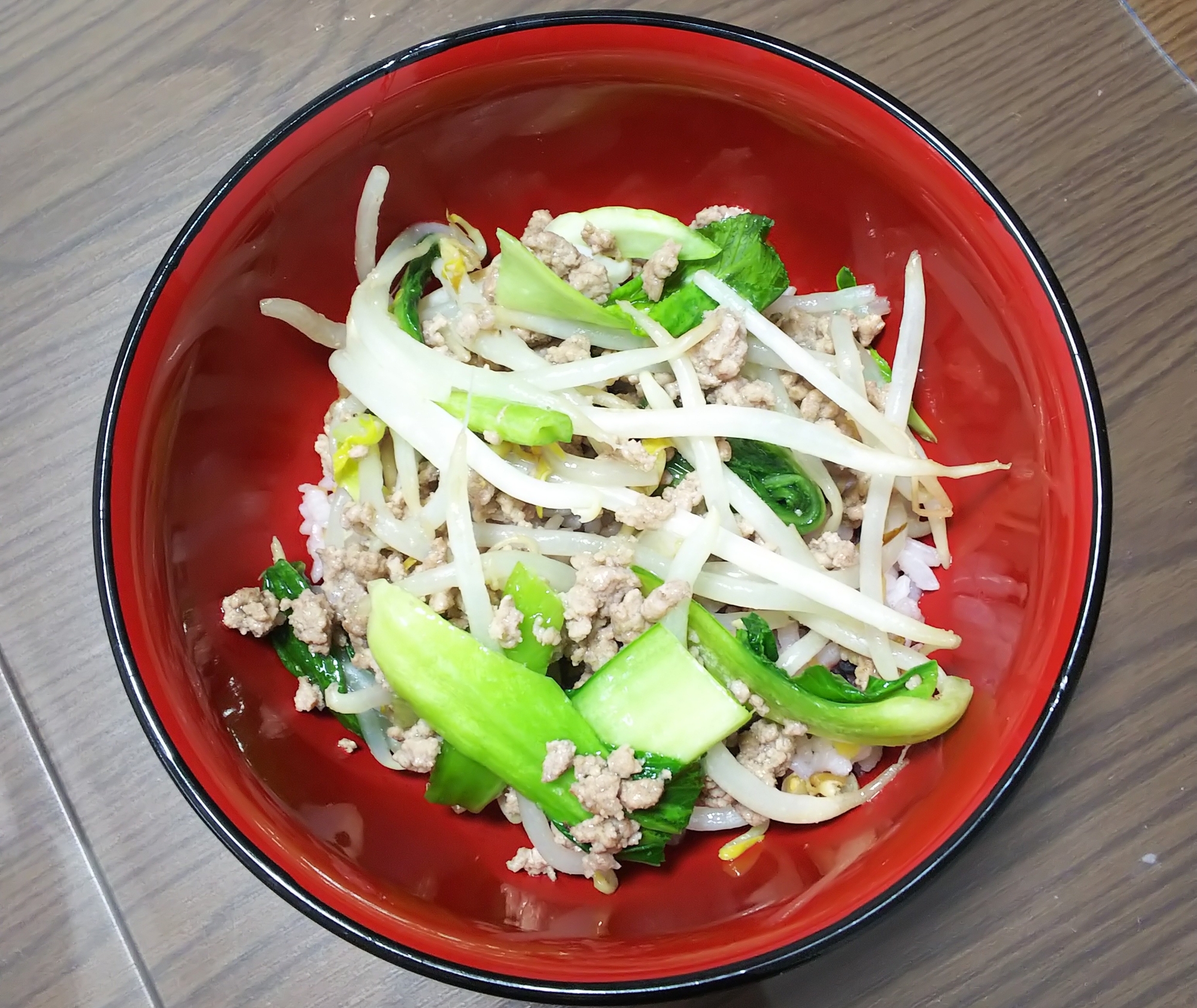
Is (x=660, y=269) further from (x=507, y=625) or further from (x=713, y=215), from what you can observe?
(x=507, y=625)

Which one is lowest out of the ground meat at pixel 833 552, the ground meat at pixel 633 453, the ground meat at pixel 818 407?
the ground meat at pixel 833 552

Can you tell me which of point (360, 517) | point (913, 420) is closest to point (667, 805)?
point (360, 517)

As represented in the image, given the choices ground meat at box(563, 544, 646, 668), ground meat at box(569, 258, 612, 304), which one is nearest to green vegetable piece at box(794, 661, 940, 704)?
ground meat at box(563, 544, 646, 668)

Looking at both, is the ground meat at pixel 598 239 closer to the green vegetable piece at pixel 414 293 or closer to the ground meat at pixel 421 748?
the green vegetable piece at pixel 414 293

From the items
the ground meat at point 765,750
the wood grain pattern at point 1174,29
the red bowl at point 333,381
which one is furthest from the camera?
the wood grain pattern at point 1174,29

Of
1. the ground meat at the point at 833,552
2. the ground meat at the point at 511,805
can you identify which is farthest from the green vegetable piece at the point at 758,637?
the ground meat at the point at 511,805

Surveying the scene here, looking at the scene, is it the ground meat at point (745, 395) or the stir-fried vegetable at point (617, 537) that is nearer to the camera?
the stir-fried vegetable at point (617, 537)
